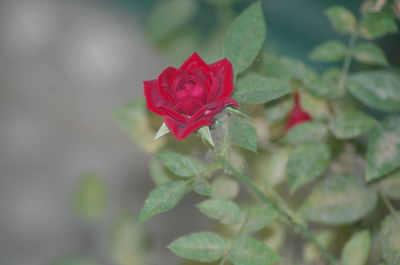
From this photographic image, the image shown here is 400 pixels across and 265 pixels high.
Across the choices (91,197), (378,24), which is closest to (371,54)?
(378,24)

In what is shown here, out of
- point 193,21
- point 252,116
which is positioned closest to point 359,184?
point 252,116

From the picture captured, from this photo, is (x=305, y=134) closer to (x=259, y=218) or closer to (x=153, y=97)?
(x=259, y=218)

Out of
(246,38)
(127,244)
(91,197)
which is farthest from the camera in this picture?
(91,197)

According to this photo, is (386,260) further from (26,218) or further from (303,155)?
(26,218)

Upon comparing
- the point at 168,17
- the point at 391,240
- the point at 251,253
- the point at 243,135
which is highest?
the point at 168,17

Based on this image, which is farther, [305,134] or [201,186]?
[305,134]

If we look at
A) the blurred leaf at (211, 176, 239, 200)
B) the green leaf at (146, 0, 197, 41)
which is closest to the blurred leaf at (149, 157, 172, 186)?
the blurred leaf at (211, 176, 239, 200)

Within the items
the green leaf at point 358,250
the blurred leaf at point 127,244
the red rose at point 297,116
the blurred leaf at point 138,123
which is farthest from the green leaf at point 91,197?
the green leaf at point 358,250
